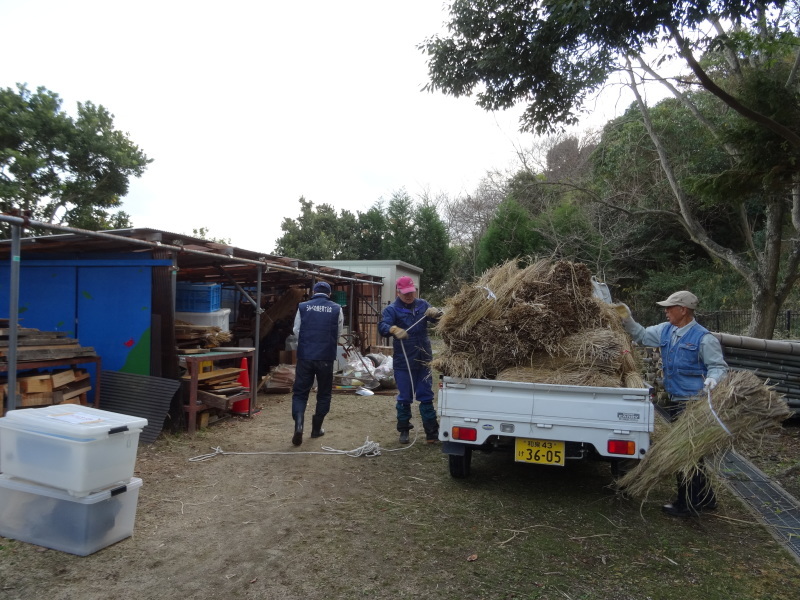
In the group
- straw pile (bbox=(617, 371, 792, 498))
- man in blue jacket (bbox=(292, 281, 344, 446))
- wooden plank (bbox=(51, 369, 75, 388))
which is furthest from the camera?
man in blue jacket (bbox=(292, 281, 344, 446))

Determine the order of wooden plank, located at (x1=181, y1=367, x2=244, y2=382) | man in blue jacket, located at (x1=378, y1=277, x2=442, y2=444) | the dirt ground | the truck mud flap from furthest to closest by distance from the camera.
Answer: wooden plank, located at (x1=181, y1=367, x2=244, y2=382)
man in blue jacket, located at (x1=378, y1=277, x2=442, y2=444)
the truck mud flap
the dirt ground

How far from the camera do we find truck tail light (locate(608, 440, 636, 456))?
4062 mm

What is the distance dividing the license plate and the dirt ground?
0.41 metres

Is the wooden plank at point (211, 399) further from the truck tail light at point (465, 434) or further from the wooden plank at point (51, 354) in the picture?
the truck tail light at point (465, 434)

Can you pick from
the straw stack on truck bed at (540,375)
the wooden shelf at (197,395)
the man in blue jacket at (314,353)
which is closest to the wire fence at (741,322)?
the straw stack on truck bed at (540,375)

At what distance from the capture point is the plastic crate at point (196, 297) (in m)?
8.04

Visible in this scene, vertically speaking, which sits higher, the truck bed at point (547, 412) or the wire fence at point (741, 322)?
the wire fence at point (741, 322)

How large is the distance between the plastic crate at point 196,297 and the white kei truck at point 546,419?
182 inches

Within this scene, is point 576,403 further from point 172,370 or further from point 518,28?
point 518,28

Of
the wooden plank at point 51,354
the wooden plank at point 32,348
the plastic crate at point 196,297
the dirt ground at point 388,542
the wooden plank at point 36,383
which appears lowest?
the dirt ground at point 388,542

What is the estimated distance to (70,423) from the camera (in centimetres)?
336

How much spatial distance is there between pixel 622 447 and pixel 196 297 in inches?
241

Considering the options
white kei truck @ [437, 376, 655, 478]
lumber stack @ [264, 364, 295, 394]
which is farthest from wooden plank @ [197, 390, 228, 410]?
white kei truck @ [437, 376, 655, 478]

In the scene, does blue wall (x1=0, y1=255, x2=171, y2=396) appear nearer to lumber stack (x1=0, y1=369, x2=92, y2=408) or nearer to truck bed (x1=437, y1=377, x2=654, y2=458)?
lumber stack (x1=0, y1=369, x2=92, y2=408)
